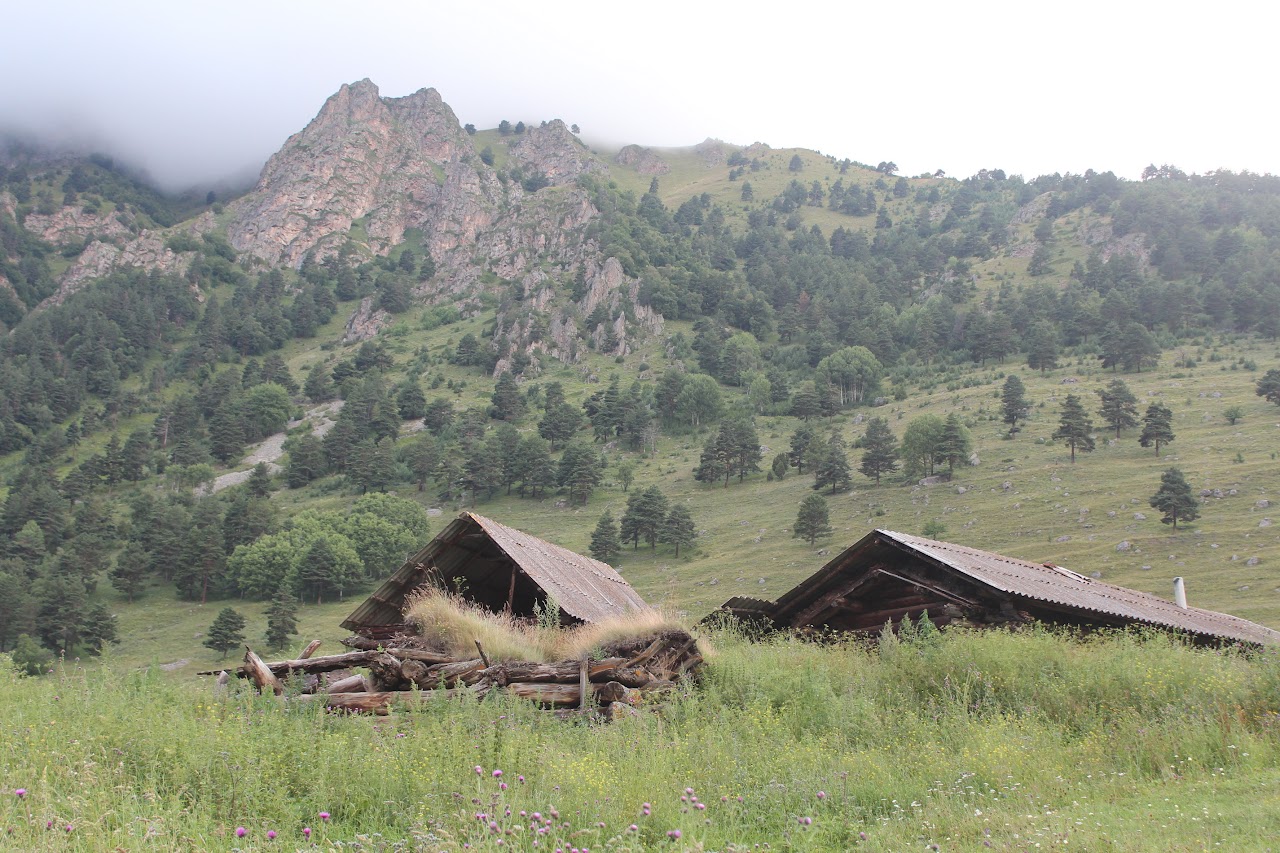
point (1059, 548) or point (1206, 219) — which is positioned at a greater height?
point (1206, 219)

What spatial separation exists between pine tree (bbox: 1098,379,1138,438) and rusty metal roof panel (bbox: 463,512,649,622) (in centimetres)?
6839

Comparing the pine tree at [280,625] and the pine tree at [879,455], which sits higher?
the pine tree at [879,455]

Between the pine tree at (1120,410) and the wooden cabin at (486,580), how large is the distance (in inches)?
2781

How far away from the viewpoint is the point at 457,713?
10.1 metres

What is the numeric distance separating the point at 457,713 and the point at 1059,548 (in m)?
51.2

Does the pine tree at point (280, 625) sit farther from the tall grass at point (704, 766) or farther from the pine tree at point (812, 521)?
the tall grass at point (704, 766)

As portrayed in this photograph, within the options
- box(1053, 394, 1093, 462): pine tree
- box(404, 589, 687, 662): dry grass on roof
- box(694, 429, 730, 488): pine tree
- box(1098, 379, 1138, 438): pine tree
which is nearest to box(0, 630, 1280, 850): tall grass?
box(404, 589, 687, 662): dry grass on roof

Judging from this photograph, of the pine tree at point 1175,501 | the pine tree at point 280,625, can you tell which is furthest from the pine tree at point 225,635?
the pine tree at point 1175,501

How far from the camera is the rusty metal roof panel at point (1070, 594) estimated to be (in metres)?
15.1

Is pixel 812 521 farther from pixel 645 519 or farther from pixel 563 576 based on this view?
pixel 563 576

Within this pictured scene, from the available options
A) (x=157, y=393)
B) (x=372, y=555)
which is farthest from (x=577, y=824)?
(x=157, y=393)

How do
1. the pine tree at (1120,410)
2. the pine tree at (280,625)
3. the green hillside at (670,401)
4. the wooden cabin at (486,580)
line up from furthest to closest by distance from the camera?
the pine tree at (1120,410) → the green hillside at (670,401) → the pine tree at (280,625) → the wooden cabin at (486,580)

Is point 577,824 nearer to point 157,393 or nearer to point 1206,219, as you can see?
point 157,393

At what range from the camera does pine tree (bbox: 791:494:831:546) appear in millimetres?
65188
